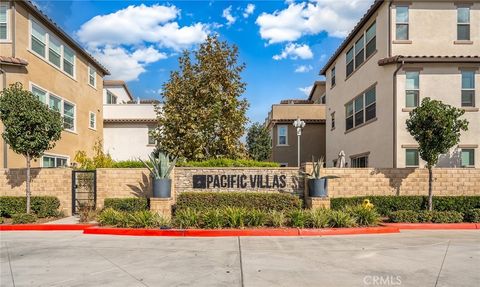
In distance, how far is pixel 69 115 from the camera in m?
22.3

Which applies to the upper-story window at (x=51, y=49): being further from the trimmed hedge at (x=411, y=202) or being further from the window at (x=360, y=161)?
the window at (x=360, y=161)

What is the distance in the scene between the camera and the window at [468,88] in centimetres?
1700

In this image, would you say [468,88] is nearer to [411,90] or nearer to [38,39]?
[411,90]

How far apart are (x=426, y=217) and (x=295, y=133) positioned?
59.0 feet

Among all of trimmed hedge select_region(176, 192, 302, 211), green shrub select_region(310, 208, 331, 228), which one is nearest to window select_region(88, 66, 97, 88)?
trimmed hedge select_region(176, 192, 302, 211)

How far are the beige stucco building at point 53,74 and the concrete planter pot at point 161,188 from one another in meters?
7.72

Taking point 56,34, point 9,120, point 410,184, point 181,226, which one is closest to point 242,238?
point 181,226

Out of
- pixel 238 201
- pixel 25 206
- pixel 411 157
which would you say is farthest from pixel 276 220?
pixel 25 206

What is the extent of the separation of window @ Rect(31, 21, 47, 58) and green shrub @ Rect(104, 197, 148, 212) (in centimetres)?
1003

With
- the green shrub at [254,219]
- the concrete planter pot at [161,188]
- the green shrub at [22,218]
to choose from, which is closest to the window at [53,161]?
the green shrub at [22,218]

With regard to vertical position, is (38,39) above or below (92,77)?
above

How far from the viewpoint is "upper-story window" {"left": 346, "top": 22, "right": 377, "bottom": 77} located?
63.3 ft

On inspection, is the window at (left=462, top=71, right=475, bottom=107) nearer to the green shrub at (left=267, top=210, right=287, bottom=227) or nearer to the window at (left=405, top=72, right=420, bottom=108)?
the window at (left=405, top=72, right=420, bottom=108)

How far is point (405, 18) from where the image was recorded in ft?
57.4
